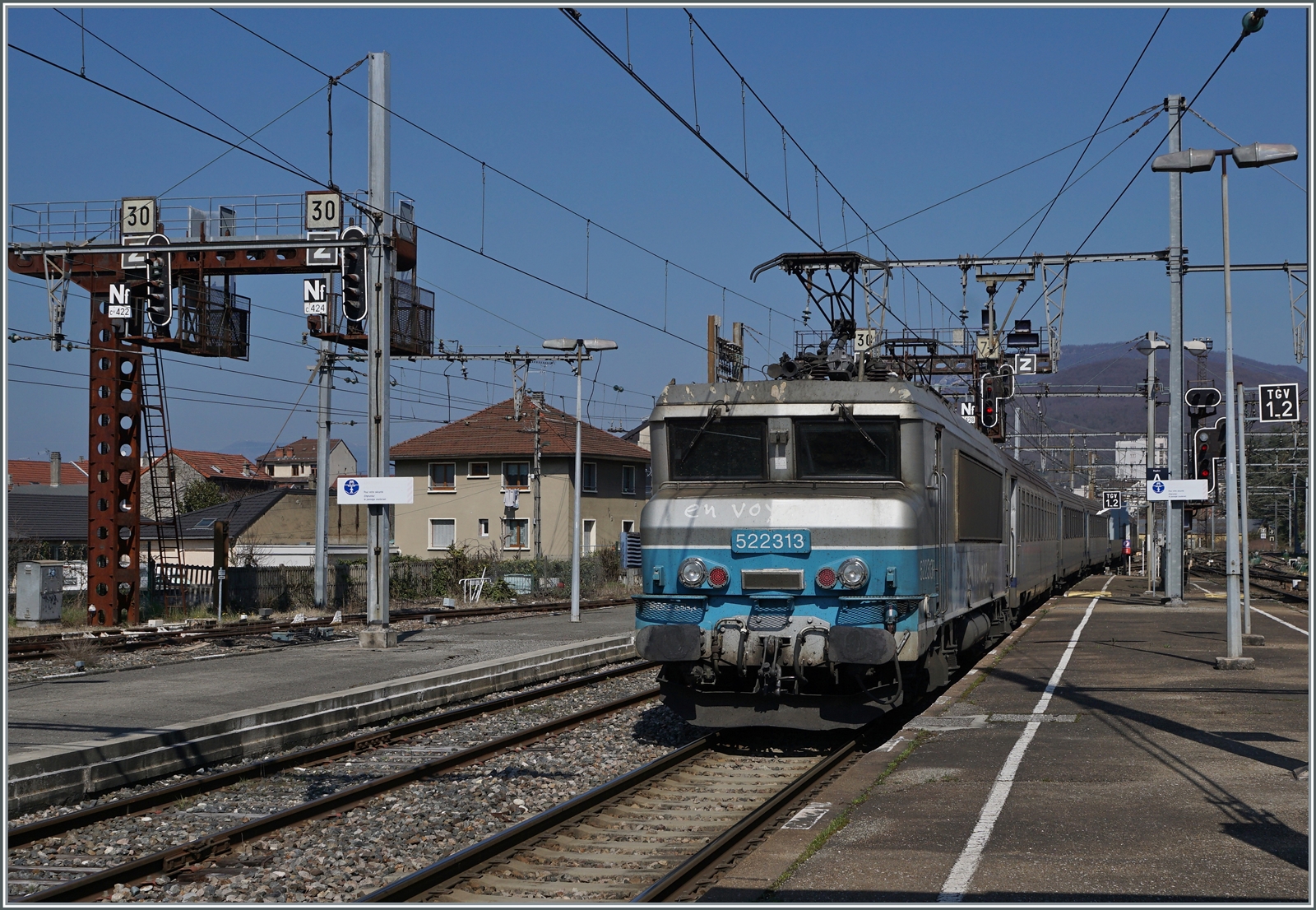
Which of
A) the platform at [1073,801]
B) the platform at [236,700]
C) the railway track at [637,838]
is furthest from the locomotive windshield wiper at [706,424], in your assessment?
the platform at [236,700]

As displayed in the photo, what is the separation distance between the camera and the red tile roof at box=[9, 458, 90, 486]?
9356 centimetres

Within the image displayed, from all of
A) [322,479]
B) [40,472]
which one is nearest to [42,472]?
[40,472]

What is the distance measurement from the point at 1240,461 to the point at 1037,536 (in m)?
7.05

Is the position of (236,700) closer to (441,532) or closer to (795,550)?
(795,550)

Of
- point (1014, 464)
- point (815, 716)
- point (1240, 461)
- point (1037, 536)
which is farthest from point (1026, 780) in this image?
point (1037, 536)

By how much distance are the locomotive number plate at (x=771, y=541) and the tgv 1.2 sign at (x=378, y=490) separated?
10859mm

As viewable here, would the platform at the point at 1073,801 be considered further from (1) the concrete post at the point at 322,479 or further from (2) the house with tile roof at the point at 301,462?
(2) the house with tile roof at the point at 301,462

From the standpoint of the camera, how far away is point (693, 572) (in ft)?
37.0

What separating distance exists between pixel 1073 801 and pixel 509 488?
47.3 m

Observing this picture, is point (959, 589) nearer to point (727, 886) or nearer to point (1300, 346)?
point (727, 886)

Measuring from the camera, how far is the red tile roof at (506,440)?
181 ft

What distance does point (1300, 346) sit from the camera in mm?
29500

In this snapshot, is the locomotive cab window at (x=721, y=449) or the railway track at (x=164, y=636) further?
the railway track at (x=164, y=636)

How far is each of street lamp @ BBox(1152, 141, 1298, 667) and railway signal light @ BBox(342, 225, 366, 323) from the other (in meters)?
12.3
